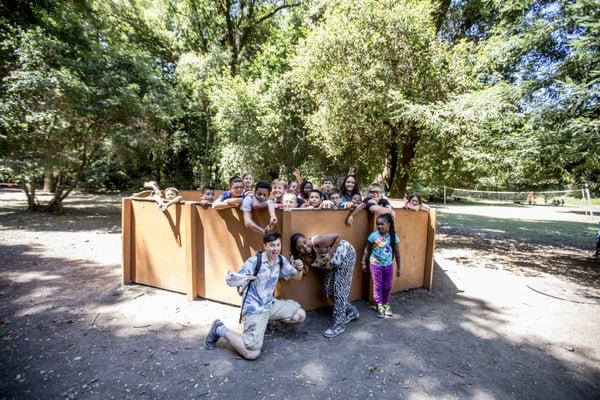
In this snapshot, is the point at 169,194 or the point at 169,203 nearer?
the point at 169,203

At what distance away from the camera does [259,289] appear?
3705 millimetres

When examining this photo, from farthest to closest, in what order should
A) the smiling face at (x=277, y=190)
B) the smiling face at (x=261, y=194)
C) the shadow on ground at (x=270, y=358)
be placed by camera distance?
the smiling face at (x=277, y=190)
the smiling face at (x=261, y=194)
the shadow on ground at (x=270, y=358)

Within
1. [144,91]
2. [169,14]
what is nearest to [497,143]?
[144,91]

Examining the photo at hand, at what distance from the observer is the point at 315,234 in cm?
446

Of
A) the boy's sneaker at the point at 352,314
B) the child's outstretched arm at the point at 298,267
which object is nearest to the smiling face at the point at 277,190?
the child's outstretched arm at the point at 298,267

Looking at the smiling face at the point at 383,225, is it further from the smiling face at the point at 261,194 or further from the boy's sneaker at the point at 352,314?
the smiling face at the point at 261,194

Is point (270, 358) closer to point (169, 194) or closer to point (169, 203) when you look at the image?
point (169, 203)

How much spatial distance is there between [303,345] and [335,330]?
494 mm

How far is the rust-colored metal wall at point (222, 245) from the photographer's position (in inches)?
175

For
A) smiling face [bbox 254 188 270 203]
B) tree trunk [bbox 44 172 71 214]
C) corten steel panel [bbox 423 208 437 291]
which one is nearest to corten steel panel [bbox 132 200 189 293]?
smiling face [bbox 254 188 270 203]

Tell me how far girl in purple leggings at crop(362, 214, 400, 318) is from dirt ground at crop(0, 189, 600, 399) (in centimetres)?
28

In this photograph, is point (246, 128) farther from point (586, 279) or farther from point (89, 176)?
point (586, 279)

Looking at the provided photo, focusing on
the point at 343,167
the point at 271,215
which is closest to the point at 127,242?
the point at 271,215

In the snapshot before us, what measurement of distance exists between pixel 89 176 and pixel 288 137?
31.4 feet
